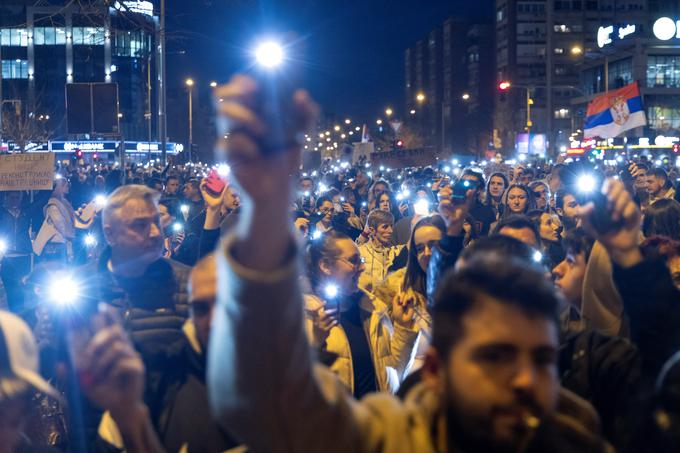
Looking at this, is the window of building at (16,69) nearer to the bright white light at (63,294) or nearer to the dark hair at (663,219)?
the dark hair at (663,219)

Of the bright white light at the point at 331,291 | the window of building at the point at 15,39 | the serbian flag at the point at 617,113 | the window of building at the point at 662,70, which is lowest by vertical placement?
the bright white light at the point at 331,291

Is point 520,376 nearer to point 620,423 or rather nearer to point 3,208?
point 620,423

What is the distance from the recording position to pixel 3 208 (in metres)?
13.2

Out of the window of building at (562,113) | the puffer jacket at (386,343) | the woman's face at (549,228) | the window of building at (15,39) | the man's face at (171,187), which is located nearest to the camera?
the puffer jacket at (386,343)

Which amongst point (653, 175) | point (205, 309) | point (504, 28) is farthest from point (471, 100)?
point (205, 309)

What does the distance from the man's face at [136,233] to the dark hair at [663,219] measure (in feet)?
17.5

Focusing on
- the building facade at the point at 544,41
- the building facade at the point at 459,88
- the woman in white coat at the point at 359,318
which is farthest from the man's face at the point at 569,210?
the building facade at the point at 459,88

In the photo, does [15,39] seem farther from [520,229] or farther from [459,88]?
[520,229]

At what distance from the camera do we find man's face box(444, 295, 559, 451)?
1.98m

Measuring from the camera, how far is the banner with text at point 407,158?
21562 mm

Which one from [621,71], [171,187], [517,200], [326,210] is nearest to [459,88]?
[621,71]

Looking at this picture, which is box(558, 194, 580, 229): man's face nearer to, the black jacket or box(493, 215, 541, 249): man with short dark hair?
box(493, 215, 541, 249): man with short dark hair

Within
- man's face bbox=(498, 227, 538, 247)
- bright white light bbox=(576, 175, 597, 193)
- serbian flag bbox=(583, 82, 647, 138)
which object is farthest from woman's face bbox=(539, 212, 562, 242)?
serbian flag bbox=(583, 82, 647, 138)

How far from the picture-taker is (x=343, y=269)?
5250 mm
